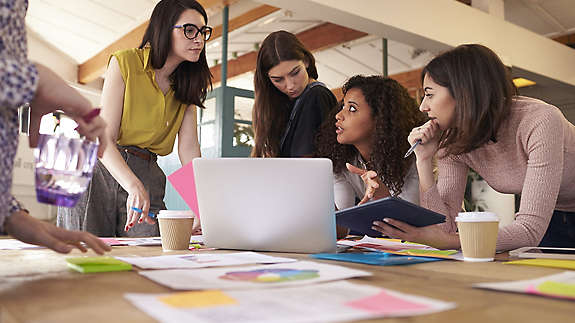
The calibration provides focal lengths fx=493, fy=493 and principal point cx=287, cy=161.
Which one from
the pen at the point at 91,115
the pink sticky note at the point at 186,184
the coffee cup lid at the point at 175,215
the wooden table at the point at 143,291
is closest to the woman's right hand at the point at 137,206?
the pink sticky note at the point at 186,184

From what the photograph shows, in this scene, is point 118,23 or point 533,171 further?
point 118,23

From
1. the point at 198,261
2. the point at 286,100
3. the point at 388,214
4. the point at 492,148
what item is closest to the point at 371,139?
the point at 286,100

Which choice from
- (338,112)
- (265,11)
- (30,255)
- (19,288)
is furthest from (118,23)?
(19,288)

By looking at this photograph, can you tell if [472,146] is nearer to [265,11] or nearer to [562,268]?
[562,268]

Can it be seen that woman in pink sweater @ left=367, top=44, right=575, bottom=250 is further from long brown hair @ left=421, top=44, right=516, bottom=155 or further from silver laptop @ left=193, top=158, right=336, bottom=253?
silver laptop @ left=193, top=158, right=336, bottom=253

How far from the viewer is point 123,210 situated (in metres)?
1.66

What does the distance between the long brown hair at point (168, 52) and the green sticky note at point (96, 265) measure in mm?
1083

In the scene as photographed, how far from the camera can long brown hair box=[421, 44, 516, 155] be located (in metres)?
1.40

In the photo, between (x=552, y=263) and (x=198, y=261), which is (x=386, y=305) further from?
(x=552, y=263)

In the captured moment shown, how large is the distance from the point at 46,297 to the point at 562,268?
0.76 m

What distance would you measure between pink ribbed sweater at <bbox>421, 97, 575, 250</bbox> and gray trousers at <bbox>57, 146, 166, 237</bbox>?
929mm

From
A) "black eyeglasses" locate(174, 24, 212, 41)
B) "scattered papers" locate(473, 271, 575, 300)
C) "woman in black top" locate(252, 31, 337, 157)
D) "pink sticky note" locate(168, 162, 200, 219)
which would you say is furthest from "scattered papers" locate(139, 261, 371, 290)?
"woman in black top" locate(252, 31, 337, 157)

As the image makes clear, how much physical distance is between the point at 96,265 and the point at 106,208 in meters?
0.99

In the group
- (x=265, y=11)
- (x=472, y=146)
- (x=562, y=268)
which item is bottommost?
(x=562, y=268)
